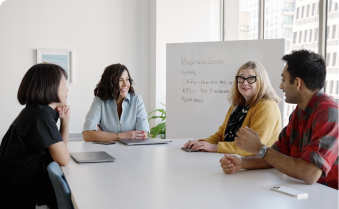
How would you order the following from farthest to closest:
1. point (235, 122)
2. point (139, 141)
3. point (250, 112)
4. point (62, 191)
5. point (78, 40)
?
point (78, 40) < point (139, 141) < point (235, 122) < point (250, 112) < point (62, 191)

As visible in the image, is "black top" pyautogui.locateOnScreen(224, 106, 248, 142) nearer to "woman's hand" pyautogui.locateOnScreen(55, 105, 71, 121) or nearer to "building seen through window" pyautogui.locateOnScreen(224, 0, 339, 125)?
"woman's hand" pyautogui.locateOnScreen(55, 105, 71, 121)

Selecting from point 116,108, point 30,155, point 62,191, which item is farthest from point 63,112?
point 62,191

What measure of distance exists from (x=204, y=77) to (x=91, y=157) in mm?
1976

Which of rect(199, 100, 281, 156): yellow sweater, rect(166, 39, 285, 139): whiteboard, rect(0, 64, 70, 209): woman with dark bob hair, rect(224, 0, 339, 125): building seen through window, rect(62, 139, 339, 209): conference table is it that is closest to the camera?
rect(62, 139, 339, 209): conference table

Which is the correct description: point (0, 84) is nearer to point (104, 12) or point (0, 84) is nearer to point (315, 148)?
point (104, 12)

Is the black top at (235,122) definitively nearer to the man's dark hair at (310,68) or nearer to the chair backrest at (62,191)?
the man's dark hair at (310,68)

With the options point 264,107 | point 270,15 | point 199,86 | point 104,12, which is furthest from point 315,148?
point 104,12

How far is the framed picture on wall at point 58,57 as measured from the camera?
15.6 feet

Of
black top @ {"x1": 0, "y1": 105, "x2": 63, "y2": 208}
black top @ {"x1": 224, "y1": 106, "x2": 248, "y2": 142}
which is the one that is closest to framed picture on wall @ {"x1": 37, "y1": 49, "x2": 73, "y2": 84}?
black top @ {"x1": 224, "y1": 106, "x2": 248, "y2": 142}

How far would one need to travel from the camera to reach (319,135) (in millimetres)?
1427

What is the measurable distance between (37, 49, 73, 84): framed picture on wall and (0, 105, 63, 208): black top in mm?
3331

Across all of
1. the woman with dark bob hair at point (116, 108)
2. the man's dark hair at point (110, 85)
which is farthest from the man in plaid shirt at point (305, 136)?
the man's dark hair at point (110, 85)

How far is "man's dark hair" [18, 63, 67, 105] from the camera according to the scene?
69.0 inches

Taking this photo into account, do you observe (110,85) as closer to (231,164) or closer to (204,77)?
(204,77)
